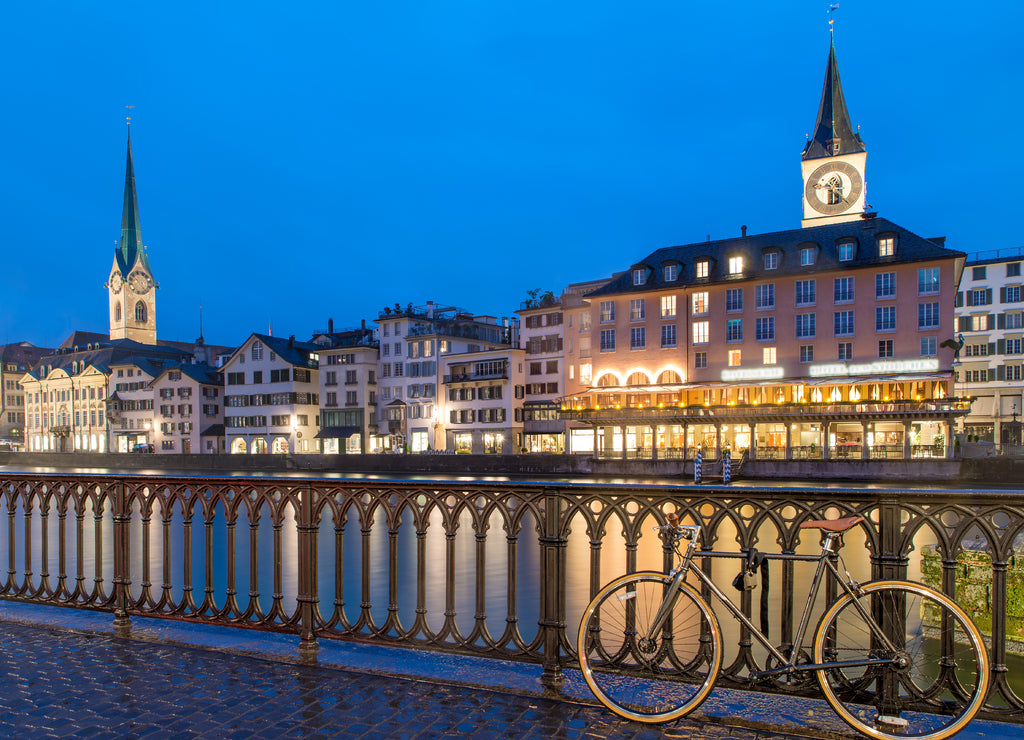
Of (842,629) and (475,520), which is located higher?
(475,520)

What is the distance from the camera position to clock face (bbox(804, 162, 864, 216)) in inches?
4013

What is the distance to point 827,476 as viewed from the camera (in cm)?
5472

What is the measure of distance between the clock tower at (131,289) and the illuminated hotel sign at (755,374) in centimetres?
13963

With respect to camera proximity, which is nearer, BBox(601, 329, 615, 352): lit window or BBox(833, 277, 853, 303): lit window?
BBox(833, 277, 853, 303): lit window

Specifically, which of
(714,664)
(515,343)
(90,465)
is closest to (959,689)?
(714,664)

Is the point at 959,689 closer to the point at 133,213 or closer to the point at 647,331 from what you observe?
the point at 647,331

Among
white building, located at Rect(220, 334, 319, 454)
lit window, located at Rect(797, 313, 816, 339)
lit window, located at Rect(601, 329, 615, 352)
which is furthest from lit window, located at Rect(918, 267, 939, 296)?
white building, located at Rect(220, 334, 319, 454)

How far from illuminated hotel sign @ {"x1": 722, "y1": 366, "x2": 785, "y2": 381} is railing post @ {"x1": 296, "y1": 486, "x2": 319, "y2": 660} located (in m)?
62.7

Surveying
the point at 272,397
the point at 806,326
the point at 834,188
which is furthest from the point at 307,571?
the point at 834,188

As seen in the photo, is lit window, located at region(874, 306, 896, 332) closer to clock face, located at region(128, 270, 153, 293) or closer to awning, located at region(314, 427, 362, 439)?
awning, located at region(314, 427, 362, 439)

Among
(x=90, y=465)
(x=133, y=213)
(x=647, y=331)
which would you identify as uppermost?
(x=133, y=213)

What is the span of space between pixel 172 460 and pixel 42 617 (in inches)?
3012

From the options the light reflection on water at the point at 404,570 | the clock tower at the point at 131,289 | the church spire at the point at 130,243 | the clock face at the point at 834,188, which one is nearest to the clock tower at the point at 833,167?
the clock face at the point at 834,188

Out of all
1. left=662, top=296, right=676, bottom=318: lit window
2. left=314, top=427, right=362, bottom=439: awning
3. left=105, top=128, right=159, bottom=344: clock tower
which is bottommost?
left=314, top=427, right=362, bottom=439: awning
